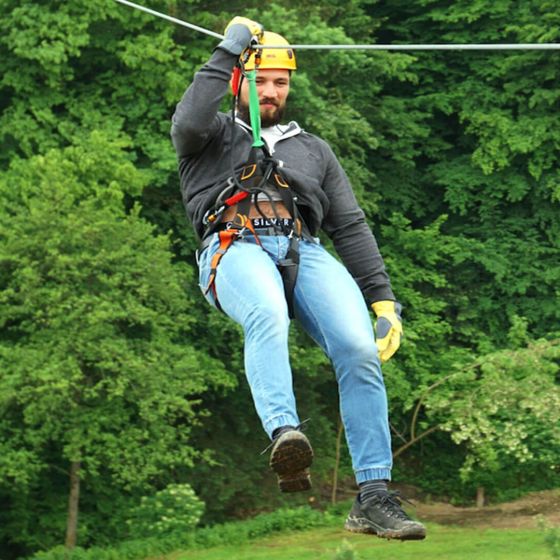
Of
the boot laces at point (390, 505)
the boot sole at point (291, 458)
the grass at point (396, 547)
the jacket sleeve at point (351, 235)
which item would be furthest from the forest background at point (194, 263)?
the boot sole at point (291, 458)

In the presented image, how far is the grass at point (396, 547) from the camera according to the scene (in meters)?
18.4

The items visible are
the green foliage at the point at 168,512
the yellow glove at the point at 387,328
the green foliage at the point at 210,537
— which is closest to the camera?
the yellow glove at the point at 387,328

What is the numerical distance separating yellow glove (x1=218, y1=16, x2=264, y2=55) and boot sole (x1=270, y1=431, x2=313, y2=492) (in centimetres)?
145

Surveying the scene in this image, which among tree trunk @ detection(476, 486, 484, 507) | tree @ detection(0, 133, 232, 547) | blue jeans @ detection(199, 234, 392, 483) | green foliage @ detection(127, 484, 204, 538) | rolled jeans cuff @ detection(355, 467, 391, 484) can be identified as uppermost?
tree @ detection(0, 133, 232, 547)

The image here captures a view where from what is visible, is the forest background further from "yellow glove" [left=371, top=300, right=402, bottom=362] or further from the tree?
"yellow glove" [left=371, top=300, right=402, bottom=362]

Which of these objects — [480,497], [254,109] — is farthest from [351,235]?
[480,497]

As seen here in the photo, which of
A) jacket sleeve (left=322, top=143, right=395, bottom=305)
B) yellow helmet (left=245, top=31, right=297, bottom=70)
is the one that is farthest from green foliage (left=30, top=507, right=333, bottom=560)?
yellow helmet (left=245, top=31, right=297, bottom=70)

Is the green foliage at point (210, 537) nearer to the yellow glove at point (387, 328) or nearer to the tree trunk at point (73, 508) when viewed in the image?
the tree trunk at point (73, 508)

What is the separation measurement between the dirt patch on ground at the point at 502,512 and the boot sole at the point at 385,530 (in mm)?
16987

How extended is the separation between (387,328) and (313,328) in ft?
1.07

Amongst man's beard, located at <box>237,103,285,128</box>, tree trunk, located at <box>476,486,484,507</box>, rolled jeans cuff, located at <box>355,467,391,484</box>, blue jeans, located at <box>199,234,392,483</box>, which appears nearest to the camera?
blue jeans, located at <box>199,234,392,483</box>

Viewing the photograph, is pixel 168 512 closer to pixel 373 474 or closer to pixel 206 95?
pixel 373 474

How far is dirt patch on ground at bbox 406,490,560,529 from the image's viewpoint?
872 inches

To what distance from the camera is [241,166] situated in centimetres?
523
